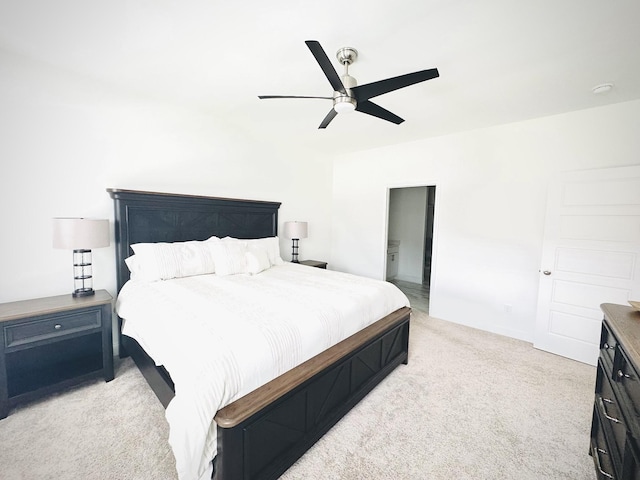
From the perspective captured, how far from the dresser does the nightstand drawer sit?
10.5ft

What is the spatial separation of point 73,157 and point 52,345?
5.46 feet

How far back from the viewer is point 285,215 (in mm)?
4324

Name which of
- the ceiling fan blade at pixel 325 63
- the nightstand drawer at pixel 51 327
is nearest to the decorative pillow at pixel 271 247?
the nightstand drawer at pixel 51 327

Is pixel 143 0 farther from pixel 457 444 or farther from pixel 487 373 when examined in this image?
pixel 487 373

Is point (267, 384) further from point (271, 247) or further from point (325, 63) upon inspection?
point (271, 247)

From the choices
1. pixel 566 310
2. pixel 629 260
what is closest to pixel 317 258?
pixel 566 310

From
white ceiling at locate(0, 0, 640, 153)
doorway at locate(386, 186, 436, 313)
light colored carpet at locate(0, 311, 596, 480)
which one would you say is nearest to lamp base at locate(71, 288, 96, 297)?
light colored carpet at locate(0, 311, 596, 480)

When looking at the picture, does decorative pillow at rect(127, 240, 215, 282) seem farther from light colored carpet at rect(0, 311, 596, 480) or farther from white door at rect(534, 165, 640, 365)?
white door at rect(534, 165, 640, 365)

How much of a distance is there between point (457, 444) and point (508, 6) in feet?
8.80

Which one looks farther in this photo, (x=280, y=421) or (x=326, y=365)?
(x=326, y=365)

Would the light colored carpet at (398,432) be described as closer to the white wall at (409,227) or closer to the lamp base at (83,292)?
the lamp base at (83,292)

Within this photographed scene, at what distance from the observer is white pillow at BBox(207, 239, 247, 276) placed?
281 cm

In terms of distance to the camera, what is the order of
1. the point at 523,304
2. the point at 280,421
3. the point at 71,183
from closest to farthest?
the point at 280,421
the point at 71,183
the point at 523,304

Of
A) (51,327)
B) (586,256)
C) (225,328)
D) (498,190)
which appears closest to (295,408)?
(225,328)
